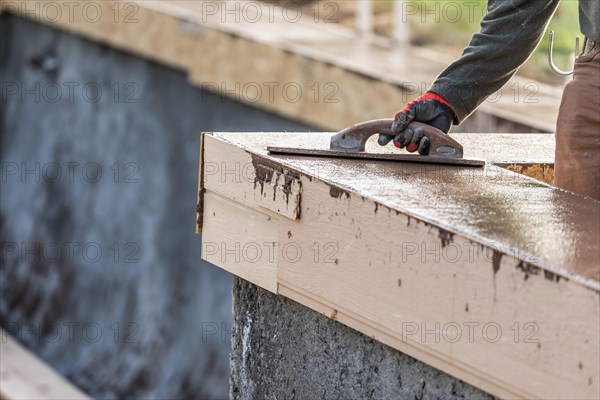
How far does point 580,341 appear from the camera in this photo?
1.88m

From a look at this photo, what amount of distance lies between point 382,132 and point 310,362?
58 centimetres

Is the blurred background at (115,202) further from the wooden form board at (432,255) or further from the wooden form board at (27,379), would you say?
the wooden form board at (432,255)

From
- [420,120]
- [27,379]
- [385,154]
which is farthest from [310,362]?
[27,379]

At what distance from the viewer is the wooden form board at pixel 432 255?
1.93 m

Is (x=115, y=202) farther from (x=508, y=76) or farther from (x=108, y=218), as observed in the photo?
(x=508, y=76)

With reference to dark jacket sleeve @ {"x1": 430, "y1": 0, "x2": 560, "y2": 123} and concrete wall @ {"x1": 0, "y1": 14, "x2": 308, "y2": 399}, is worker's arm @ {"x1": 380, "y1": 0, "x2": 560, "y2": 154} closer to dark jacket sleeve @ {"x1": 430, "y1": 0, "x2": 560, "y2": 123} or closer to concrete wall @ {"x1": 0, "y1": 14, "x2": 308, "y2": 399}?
dark jacket sleeve @ {"x1": 430, "y1": 0, "x2": 560, "y2": 123}

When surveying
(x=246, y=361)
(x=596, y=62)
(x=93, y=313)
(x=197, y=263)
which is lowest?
(x=93, y=313)

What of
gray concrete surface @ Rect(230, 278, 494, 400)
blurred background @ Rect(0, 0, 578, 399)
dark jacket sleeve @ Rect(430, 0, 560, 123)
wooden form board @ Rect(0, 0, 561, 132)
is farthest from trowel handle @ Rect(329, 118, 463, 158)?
blurred background @ Rect(0, 0, 578, 399)

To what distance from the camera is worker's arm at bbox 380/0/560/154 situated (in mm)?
2727

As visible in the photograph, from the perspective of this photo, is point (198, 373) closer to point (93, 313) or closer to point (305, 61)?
point (93, 313)

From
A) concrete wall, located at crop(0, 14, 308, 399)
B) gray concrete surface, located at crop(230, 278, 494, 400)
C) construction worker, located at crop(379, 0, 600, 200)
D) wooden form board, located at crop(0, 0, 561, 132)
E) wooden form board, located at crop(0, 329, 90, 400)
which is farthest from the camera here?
concrete wall, located at crop(0, 14, 308, 399)

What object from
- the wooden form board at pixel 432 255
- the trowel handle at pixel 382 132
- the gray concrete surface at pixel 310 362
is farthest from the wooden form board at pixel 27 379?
the trowel handle at pixel 382 132

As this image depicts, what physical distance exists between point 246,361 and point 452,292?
851mm

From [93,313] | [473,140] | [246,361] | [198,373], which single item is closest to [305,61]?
[198,373]
